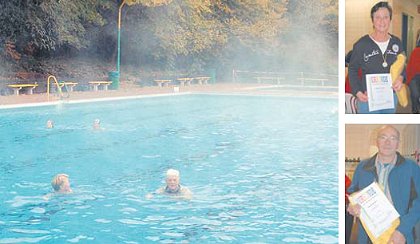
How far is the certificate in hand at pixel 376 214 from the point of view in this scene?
4426 millimetres

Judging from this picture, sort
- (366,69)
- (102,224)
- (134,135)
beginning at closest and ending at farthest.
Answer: (366,69) < (102,224) < (134,135)

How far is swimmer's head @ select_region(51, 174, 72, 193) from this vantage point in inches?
191

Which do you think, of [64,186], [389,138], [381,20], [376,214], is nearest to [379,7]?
[381,20]

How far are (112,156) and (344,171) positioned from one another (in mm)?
1402

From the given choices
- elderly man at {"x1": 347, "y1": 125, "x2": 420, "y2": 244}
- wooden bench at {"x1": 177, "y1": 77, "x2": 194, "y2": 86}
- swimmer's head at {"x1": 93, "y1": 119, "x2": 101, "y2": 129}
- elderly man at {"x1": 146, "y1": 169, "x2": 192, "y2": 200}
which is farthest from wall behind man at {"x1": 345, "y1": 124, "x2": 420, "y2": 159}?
swimmer's head at {"x1": 93, "y1": 119, "x2": 101, "y2": 129}

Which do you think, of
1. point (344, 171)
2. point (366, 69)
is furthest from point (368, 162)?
point (366, 69)

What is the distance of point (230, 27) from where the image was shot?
16.7 ft

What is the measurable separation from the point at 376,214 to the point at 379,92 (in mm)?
642

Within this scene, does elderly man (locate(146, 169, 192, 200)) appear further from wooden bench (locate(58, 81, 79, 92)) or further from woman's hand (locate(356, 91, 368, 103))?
woman's hand (locate(356, 91, 368, 103))

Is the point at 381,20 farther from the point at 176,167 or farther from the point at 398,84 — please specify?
the point at 176,167

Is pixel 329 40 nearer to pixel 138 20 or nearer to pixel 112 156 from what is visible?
pixel 138 20

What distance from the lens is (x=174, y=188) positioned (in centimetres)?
484

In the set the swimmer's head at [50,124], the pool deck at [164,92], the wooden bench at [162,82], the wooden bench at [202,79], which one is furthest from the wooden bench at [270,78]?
the swimmer's head at [50,124]

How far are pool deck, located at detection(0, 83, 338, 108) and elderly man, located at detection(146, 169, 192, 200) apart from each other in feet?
1.71
